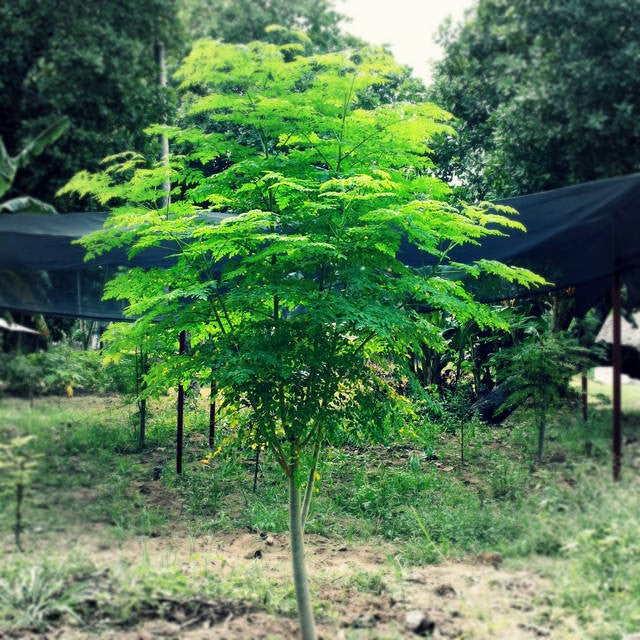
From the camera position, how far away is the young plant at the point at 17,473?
344cm

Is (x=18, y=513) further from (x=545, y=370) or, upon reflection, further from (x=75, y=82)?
(x=75, y=82)

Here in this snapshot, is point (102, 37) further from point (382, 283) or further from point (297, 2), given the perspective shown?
point (297, 2)

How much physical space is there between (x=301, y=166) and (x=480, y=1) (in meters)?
9.63

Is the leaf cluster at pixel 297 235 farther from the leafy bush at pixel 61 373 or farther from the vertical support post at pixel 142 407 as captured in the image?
the vertical support post at pixel 142 407

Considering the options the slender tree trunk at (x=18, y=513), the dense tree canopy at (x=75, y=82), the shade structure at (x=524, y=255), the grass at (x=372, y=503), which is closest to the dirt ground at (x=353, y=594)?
the grass at (x=372, y=503)

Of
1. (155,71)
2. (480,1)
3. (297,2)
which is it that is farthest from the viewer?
(297,2)

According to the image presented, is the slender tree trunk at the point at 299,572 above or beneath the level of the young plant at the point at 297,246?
beneath

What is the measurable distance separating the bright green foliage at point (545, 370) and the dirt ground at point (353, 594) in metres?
1.99

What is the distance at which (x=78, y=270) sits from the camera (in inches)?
223

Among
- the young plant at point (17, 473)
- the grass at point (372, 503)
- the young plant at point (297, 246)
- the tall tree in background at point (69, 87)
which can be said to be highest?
the tall tree in background at point (69, 87)

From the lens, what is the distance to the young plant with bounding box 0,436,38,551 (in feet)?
11.3

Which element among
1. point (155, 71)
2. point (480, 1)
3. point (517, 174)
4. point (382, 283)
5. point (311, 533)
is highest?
point (480, 1)

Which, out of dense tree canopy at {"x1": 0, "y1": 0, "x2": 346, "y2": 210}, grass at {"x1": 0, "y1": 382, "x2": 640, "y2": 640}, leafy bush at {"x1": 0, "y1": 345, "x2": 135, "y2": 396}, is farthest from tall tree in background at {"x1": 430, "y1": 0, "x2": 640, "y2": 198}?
leafy bush at {"x1": 0, "y1": 345, "x2": 135, "y2": 396}

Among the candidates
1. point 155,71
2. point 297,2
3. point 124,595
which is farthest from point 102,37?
point 297,2
